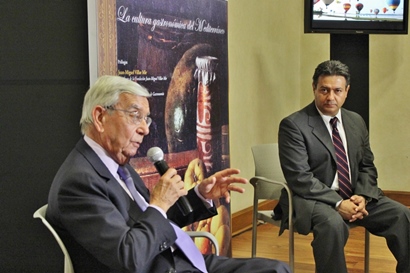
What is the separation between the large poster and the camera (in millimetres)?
3354

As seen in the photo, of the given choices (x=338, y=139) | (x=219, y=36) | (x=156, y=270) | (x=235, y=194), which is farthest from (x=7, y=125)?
(x=235, y=194)

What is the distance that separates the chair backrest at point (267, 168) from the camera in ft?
14.3

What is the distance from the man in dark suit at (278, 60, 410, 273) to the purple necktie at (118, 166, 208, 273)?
4.81 ft

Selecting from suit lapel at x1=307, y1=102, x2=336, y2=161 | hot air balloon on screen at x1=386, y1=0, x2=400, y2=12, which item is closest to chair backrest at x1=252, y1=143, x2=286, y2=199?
suit lapel at x1=307, y1=102, x2=336, y2=161

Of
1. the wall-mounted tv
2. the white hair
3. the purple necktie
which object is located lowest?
the purple necktie

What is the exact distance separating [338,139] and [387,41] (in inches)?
115

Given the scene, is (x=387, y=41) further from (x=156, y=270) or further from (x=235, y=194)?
(x=156, y=270)

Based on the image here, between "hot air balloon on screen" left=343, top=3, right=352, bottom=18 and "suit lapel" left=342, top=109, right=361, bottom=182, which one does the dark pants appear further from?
"hot air balloon on screen" left=343, top=3, right=352, bottom=18

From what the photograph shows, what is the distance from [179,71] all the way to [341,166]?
122 cm

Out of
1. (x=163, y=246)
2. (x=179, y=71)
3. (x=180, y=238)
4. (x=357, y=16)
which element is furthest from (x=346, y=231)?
(x=357, y=16)

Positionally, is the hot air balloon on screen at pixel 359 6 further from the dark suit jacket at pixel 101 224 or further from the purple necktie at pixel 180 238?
the dark suit jacket at pixel 101 224

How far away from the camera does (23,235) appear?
3.18 meters

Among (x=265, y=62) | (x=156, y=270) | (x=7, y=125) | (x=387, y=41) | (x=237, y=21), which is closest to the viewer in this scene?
(x=156, y=270)

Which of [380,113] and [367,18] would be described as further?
[380,113]
